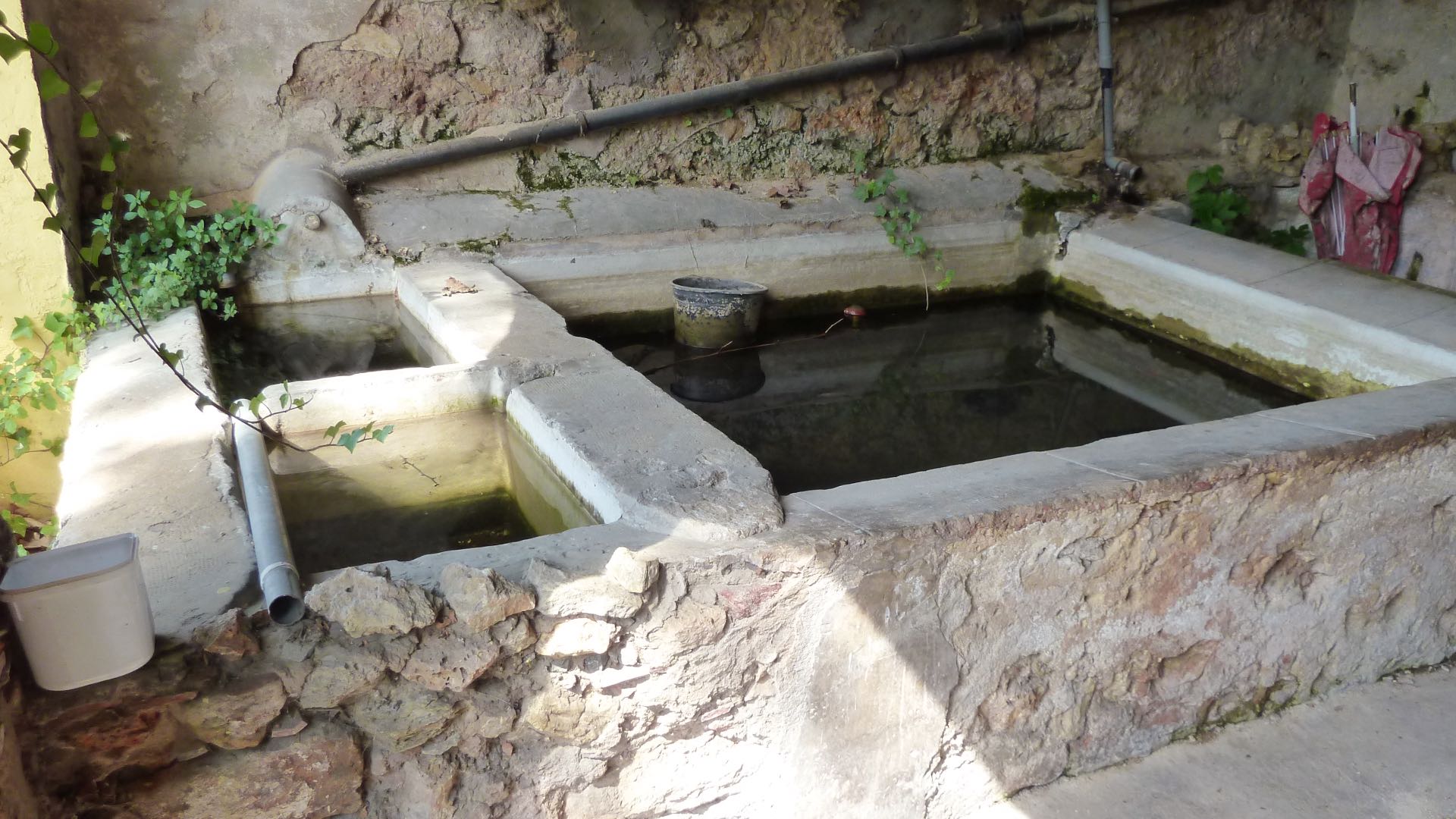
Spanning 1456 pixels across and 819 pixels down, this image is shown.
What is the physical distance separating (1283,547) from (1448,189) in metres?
4.05

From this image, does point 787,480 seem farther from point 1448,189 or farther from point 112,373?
point 1448,189

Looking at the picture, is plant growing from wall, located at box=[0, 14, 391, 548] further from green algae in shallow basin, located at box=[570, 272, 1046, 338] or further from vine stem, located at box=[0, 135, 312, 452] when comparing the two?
green algae in shallow basin, located at box=[570, 272, 1046, 338]

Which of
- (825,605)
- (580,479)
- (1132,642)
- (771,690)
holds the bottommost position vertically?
(1132,642)

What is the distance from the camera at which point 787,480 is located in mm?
3170

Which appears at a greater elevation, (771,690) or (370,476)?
(370,476)

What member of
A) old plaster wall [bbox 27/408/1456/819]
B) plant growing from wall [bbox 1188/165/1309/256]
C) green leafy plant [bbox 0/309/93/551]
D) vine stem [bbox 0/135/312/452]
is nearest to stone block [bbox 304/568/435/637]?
old plaster wall [bbox 27/408/1456/819]

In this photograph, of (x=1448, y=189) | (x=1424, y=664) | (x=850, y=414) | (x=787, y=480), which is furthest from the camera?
(x=1448, y=189)

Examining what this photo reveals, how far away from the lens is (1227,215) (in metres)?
5.35

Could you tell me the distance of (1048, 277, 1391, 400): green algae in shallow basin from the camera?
3.59 meters

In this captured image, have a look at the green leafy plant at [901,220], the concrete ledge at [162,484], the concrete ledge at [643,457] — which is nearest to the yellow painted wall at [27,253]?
the concrete ledge at [162,484]

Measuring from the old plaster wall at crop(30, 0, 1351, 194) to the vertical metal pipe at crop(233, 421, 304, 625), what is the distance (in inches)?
93.3

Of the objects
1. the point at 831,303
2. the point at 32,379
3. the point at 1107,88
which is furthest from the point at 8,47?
the point at 1107,88

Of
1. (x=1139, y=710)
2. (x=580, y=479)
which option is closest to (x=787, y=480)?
(x=580, y=479)

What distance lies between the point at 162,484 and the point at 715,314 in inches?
87.9
